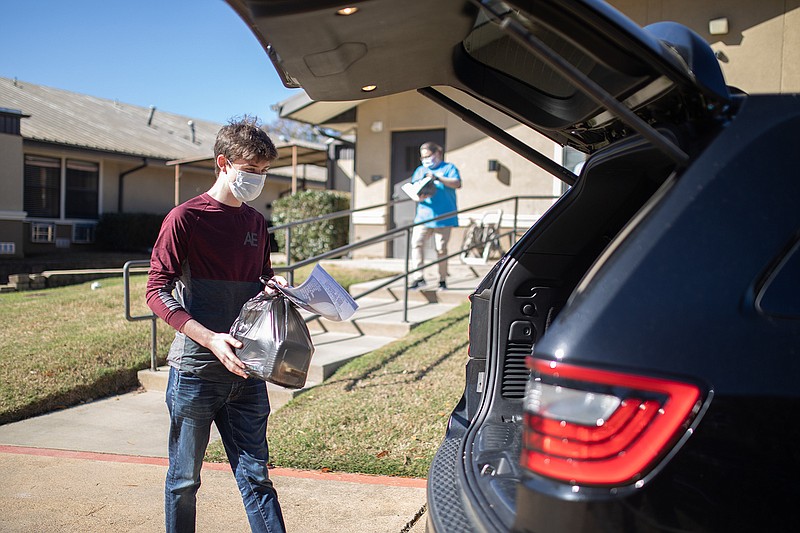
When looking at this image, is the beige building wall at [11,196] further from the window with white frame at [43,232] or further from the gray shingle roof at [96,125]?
the window with white frame at [43,232]

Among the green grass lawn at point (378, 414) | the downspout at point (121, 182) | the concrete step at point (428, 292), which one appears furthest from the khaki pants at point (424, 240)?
the downspout at point (121, 182)

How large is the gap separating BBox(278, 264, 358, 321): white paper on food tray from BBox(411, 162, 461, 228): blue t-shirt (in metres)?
5.73

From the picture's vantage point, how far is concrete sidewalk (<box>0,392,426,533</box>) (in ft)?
12.4

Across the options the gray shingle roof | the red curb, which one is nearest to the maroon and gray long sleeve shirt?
the red curb

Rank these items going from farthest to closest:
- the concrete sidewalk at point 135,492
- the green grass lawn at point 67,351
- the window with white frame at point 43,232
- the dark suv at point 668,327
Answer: the window with white frame at point 43,232 → the green grass lawn at point 67,351 → the concrete sidewalk at point 135,492 → the dark suv at point 668,327

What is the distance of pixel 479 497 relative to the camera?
1988 mm

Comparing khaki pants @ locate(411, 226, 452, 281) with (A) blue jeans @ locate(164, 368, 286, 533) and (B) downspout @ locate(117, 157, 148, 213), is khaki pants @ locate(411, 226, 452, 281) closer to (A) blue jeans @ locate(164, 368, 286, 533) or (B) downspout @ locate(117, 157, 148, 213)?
(A) blue jeans @ locate(164, 368, 286, 533)

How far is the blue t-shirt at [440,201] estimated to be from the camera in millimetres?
8758

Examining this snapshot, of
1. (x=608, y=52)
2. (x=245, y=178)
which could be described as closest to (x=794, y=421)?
(x=608, y=52)

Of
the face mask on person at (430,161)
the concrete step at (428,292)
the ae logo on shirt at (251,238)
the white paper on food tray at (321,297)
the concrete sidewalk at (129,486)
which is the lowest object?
the concrete sidewalk at (129,486)

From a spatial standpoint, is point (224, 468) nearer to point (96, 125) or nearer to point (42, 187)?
point (42, 187)

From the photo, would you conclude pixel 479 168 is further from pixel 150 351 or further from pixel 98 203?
pixel 98 203

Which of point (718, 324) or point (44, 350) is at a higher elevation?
point (718, 324)

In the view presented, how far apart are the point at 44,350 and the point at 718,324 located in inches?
265
